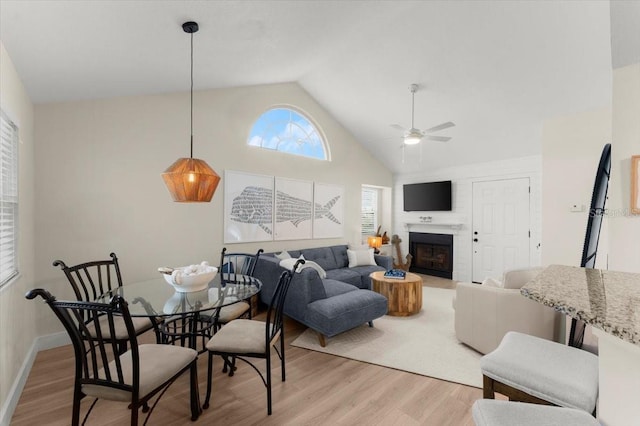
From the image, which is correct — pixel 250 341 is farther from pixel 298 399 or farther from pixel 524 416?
pixel 524 416

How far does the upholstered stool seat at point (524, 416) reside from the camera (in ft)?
2.83

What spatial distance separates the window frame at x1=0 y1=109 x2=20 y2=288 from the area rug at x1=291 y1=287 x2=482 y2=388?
249 centimetres

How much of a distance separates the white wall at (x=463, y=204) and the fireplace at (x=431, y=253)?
101mm

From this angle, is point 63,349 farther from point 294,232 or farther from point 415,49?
point 415,49

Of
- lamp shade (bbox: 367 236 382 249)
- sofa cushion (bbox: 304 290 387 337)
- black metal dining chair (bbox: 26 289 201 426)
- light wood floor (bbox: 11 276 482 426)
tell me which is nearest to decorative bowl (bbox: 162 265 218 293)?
black metal dining chair (bbox: 26 289 201 426)

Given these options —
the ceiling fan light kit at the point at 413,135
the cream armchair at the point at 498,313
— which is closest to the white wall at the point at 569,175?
the cream armchair at the point at 498,313

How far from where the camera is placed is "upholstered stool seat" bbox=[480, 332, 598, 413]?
4.03 ft

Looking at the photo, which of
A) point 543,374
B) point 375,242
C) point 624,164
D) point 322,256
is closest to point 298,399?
point 543,374

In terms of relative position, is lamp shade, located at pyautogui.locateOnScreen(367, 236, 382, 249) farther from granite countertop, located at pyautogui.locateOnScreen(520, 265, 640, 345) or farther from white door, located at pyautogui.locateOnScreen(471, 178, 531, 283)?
granite countertop, located at pyautogui.locateOnScreen(520, 265, 640, 345)

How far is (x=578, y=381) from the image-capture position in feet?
4.17

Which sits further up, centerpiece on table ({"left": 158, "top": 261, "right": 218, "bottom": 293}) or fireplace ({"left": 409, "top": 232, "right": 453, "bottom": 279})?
centerpiece on table ({"left": 158, "top": 261, "right": 218, "bottom": 293})

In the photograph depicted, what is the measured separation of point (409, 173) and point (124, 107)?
567cm

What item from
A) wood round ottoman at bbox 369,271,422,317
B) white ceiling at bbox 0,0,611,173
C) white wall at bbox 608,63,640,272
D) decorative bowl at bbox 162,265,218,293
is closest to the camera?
white wall at bbox 608,63,640,272

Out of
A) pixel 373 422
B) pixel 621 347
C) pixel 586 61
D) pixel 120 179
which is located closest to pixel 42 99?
pixel 120 179
